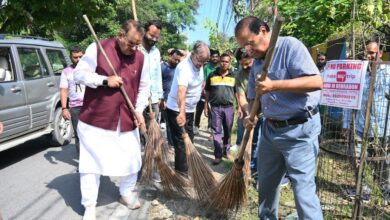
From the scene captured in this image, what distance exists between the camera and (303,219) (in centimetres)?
265

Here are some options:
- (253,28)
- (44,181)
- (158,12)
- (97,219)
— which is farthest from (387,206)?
(158,12)

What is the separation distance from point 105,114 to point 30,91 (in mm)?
3026

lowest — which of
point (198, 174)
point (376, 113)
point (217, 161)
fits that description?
point (217, 161)

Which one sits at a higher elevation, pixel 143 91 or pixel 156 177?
pixel 143 91

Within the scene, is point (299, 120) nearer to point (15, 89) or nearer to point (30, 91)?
point (15, 89)

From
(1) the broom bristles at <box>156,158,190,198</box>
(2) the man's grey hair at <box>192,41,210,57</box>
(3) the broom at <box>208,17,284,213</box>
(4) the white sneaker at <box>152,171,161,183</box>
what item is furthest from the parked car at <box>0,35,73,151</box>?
(3) the broom at <box>208,17,284,213</box>

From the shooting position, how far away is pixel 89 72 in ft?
11.4

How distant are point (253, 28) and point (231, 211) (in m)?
2.00

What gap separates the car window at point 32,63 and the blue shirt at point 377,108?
4.92 meters

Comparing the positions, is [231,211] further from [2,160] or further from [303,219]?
[2,160]

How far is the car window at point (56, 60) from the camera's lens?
6.93 metres

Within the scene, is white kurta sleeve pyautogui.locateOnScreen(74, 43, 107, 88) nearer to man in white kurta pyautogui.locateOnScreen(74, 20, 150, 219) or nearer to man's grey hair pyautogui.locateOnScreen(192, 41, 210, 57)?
man in white kurta pyautogui.locateOnScreen(74, 20, 150, 219)

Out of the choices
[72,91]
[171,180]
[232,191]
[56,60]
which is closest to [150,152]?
[171,180]

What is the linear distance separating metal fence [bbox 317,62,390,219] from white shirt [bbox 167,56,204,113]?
1551 millimetres
